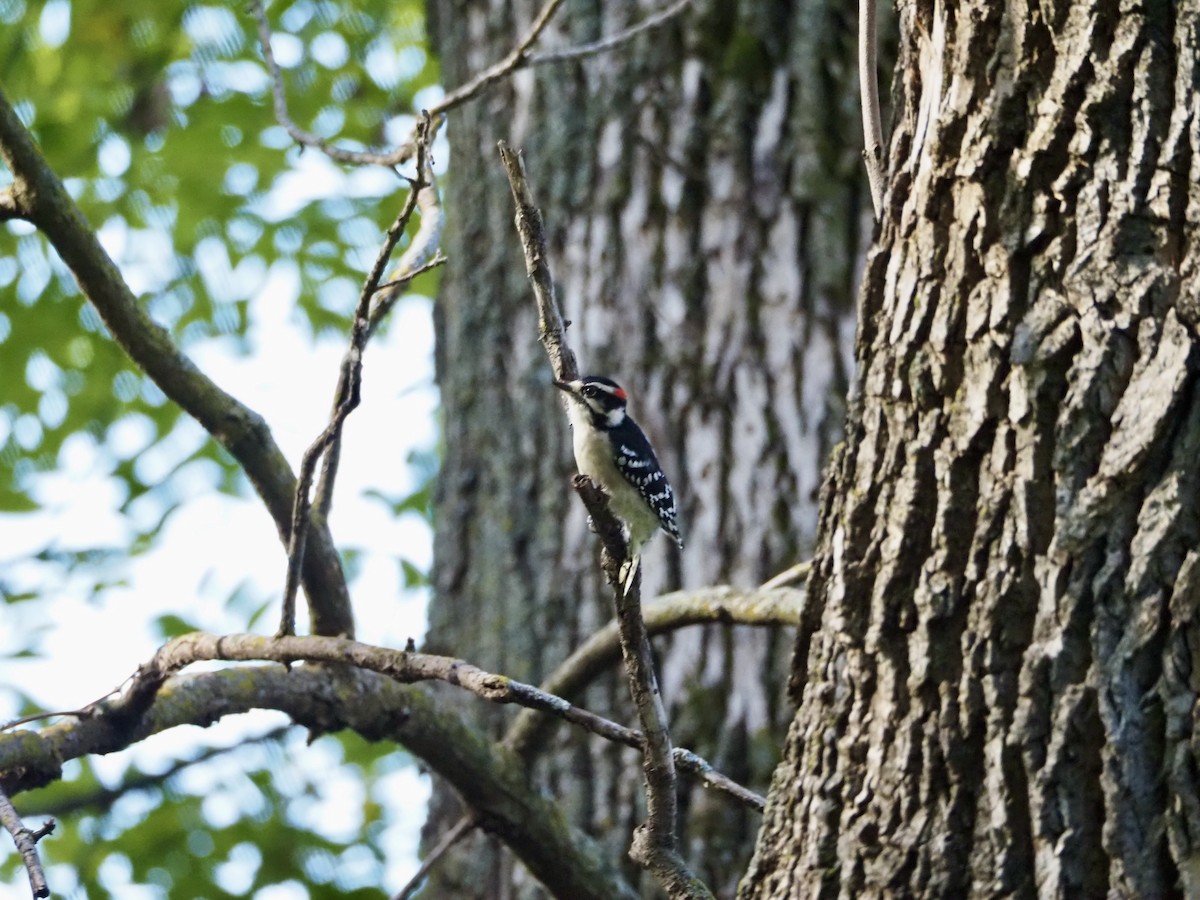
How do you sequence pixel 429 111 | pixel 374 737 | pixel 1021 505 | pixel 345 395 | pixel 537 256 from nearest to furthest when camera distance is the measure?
pixel 1021 505 → pixel 537 256 → pixel 345 395 → pixel 429 111 → pixel 374 737

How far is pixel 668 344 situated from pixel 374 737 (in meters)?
1.89

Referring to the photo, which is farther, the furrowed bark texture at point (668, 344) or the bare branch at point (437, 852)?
the furrowed bark texture at point (668, 344)

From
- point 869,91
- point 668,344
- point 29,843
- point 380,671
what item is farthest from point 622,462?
point 29,843

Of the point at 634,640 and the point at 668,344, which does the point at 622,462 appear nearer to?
the point at 668,344

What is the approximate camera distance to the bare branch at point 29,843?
66.6 inches

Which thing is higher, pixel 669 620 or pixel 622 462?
pixel 622 462

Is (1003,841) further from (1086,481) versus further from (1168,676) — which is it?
(1086,481)

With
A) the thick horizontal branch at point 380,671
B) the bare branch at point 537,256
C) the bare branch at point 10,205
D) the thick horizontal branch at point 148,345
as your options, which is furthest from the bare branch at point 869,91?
the bare branch at point 10,205

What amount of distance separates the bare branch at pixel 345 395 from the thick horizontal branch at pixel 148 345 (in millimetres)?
192

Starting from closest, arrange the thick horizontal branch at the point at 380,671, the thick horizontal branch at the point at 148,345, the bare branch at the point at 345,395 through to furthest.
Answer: the thick horizontal branch at the point at 380,671
the bare branch at the point at 345,395
the thick horizontal branch at the point at 148,345

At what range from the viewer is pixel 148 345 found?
2.90 metres

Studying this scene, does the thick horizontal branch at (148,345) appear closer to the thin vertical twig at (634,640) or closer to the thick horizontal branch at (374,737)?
the thick horizontal branch at (374,737)

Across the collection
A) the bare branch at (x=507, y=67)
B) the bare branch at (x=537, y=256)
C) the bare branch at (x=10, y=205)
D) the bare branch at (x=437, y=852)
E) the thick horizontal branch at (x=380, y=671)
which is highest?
the bare branch at (x=507, y=67)

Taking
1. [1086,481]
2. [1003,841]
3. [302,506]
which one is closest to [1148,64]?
[1086,481]
